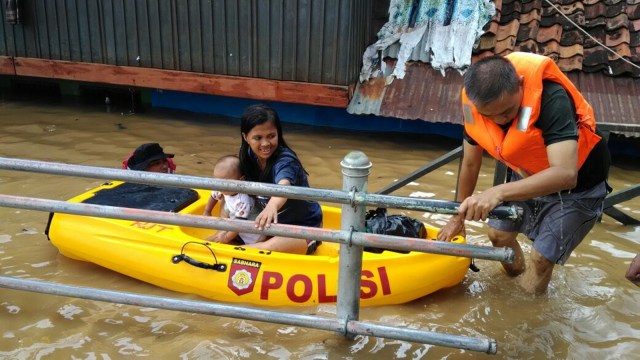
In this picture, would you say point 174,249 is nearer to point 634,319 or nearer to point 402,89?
point 634,319

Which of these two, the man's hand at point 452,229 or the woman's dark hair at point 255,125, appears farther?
the woman's dark hair at point 255,125

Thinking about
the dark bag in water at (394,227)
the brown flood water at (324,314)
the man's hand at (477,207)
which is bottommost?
Answer: the brown flood water at (324,314)

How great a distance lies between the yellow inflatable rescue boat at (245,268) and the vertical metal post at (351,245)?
579 mm

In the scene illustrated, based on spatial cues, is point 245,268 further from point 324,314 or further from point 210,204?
point 210,204

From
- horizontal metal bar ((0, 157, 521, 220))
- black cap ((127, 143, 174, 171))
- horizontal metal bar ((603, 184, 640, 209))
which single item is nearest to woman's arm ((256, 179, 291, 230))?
horizontal metal bar ((0, 157, 521, 220))

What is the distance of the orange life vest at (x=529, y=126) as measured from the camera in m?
2.53

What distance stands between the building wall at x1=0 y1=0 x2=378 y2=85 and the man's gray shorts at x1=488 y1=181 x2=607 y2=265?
3950mm

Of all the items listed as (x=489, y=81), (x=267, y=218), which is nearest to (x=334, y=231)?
(x=267, y=218)

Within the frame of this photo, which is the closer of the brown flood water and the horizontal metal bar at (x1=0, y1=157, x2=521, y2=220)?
the horizontal metal bar at (x1=0, y1=157, x2=521, y2=220)

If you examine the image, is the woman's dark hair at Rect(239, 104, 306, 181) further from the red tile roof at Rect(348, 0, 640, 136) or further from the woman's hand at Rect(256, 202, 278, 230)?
the red tile roof at Rect(348, 0, 640, 136)

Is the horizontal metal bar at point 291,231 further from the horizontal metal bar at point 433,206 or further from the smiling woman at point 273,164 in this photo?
the smiling woman at point 273,164

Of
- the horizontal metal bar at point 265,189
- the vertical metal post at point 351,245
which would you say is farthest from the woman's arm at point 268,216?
the vertical metal post at point 351,245

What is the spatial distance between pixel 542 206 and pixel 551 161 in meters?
0.70

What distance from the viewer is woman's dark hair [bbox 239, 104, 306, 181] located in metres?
3.34
